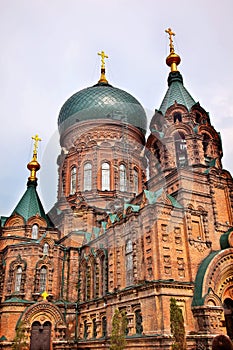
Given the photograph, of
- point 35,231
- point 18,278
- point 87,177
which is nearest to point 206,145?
point 87,177

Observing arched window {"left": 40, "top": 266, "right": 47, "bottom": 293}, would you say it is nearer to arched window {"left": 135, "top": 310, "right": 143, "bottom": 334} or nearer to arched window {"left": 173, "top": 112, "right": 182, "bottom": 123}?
arched window {"left": 135, "top": 310, "right": 143, "bottom": 334}

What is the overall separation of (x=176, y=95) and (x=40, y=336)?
54.2 ft

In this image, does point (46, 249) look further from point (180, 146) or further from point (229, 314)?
point (229, 314)

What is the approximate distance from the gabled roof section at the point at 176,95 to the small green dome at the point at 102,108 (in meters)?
5.71

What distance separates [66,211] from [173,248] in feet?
39.4

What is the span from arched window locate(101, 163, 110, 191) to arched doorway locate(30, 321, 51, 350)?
35.1 ft

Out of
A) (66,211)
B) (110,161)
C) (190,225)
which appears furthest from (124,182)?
(190,225)

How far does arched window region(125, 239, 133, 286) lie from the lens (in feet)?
58.5

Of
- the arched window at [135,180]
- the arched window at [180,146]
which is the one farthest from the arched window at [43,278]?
the arched window at [180,146]

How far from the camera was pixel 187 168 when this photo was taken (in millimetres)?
19125

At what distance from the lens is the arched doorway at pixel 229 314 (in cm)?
1652

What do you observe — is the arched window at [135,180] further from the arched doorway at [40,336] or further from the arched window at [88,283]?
the arched doorway at [40,336]

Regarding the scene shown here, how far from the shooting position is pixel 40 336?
20.2 meters

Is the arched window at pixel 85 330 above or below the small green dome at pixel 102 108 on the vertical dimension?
below
